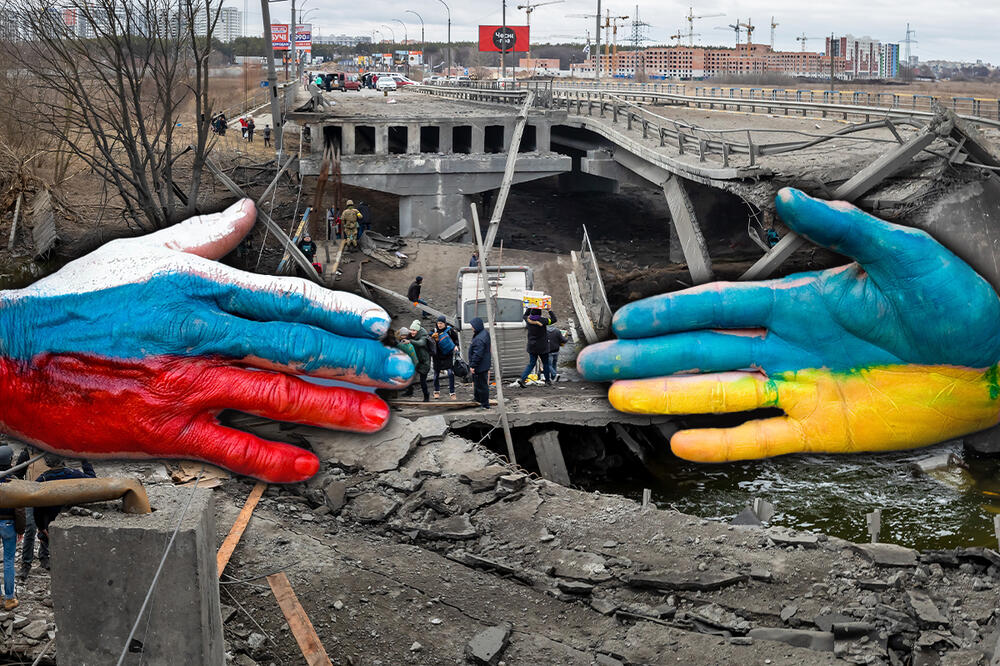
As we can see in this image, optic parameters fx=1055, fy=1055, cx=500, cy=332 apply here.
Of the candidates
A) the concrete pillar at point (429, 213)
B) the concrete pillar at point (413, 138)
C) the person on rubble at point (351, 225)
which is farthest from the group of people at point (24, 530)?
the concrete pillar at point (413, 138)

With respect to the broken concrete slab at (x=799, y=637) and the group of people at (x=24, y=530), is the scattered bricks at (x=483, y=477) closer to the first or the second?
the broken concrete slab at (x=799, y=637)

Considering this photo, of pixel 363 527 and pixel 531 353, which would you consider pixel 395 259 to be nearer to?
pixel 531 353

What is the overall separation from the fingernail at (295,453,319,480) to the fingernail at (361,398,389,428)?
0.91m

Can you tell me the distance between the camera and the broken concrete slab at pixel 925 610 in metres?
9.07

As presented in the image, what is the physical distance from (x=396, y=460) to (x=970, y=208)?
29.3 feet

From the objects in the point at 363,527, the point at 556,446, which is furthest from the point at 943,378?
the point at 363,527

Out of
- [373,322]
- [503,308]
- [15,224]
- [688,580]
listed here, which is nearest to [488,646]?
[688,580]

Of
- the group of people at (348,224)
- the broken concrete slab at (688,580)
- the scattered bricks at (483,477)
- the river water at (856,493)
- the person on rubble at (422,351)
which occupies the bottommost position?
the river water at (856,493)

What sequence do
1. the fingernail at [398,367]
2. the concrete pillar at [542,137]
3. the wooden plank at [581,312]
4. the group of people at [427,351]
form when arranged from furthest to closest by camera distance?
the concrete pillar at [542,137]
the wooden plank at [581,312]
the group of people at [427,351]
the fingernail at [398,367]

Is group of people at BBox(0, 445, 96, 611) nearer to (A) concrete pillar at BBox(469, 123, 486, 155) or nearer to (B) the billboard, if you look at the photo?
(A) concrete pillar at BBox(469, 123, 486, 155)

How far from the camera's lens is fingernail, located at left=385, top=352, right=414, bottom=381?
13109mm

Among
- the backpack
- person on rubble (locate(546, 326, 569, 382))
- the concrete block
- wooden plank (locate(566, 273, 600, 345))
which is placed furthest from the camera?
wooden plank (locate(566, 273, 600, 345))

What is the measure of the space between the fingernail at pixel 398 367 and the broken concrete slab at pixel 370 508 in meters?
1.60

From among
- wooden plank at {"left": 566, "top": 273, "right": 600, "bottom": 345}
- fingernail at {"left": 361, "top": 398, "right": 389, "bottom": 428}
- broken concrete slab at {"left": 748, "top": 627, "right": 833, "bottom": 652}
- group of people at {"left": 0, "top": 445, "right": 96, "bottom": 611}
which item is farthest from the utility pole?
broken concrete slab at {"left": 748, "top": 627, "right": 833, "bottom": 652}
